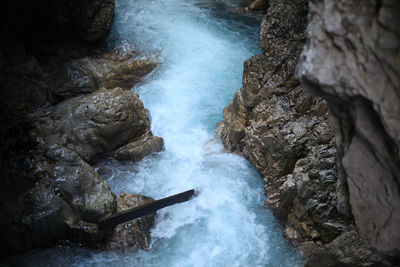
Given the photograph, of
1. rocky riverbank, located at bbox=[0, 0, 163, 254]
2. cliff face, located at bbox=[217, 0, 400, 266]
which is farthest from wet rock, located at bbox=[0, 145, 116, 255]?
cliff face, located at bbox=[217, 0, 400, 266]

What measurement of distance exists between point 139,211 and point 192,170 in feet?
5.68

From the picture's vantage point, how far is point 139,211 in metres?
4.58

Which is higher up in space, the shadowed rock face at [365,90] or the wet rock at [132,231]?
the shadowed rock face at [365,90]

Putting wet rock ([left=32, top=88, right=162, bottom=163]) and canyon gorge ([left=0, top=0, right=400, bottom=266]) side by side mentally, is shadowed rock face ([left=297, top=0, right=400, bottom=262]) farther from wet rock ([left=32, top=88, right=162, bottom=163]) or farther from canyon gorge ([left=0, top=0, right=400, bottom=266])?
wet rock ([left=32, top=88, right=162, bottom=163])

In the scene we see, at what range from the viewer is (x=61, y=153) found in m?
4.55

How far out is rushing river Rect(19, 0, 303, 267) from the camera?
455 centimetres

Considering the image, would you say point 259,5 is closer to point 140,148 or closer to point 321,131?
point 140,148

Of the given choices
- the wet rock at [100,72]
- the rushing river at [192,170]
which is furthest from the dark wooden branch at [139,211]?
the wet rock at [100,72]

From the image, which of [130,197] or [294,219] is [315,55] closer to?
[294,219]

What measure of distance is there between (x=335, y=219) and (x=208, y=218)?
212cm

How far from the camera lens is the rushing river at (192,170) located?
4.55m

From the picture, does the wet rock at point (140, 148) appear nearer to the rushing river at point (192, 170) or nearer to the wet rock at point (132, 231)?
the rushing river at point (192, 170)

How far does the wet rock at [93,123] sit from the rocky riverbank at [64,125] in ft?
0.06

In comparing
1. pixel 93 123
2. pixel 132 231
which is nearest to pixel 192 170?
pixel 132 231
